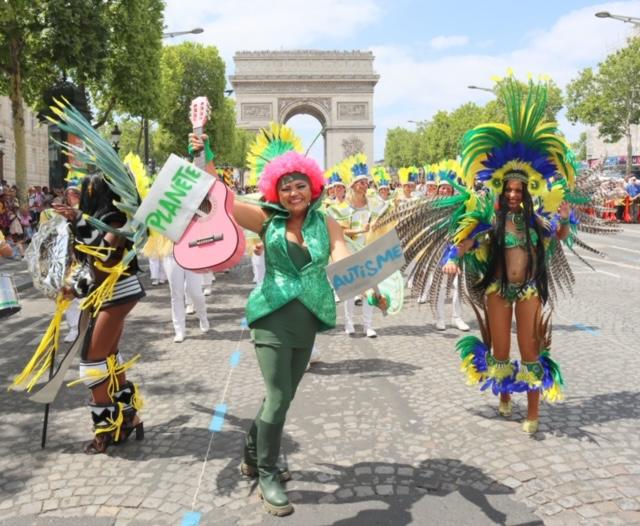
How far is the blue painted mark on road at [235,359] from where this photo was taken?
240 inches

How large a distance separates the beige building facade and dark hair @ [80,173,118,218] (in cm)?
3679

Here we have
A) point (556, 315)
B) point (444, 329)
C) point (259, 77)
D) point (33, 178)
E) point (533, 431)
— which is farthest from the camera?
point (259, 77)

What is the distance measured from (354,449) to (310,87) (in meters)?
68.8

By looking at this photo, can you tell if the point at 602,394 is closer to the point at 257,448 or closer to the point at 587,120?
the point at 257,448

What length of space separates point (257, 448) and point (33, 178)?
47945 mm

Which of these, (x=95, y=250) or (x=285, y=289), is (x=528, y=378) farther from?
(x=95, y=250)

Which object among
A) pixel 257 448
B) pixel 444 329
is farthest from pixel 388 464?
pixel 444 329

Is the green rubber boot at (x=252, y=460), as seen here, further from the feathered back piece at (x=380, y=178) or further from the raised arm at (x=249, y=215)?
the feathered back piece at (x=380, y=178)

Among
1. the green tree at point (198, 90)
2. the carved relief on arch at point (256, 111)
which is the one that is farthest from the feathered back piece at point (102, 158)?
the carved relief on arch at point (256, 111)

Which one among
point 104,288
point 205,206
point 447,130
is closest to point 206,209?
point 205,206

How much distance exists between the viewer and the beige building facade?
38.4 metres

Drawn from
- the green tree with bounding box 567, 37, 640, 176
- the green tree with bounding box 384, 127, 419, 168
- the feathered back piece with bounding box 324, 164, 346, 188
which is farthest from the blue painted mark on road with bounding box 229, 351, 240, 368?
the green tree with bounding box 384, 127, 419, 168

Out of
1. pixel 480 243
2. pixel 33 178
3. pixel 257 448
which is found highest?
pixel 33 178

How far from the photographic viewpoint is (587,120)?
38.6 m
